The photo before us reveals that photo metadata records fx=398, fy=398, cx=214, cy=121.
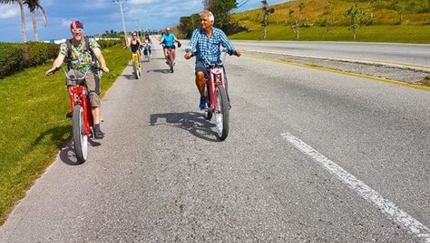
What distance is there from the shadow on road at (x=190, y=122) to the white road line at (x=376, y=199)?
74.2 inches

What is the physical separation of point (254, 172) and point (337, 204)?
1250 mm

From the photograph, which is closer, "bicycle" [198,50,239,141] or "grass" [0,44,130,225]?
"grass" [0,44,130,225]

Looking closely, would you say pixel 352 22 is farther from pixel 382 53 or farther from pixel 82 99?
pixel 82 99

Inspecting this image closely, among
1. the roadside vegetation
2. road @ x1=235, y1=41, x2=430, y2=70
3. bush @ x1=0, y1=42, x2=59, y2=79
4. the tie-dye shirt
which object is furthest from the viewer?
the roadside vegetation

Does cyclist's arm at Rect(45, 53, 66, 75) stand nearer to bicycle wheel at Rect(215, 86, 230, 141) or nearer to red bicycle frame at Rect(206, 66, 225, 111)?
red bicycle frame at Rect(206, 66, 225, 111)

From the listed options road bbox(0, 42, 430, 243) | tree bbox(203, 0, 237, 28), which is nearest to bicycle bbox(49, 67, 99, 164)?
road bbox(0, 42, 430, 243)

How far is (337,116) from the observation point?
7.46m

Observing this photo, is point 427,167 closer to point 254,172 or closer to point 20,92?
point 254,172

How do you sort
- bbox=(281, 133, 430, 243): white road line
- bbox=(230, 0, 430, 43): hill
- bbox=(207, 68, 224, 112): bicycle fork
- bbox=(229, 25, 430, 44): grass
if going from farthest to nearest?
bbox=(230, 0, 430, 43): hill < bbox=(229, 25, 430, 44): grass < bbox=(207, 68, 224, 112): bicycle fork < bbox=(281, 133, 430, 243): white road line

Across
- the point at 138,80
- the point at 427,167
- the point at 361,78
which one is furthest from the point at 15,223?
the point at 138,80

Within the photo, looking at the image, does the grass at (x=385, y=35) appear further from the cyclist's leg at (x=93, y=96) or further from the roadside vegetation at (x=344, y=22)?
the cyclist's leg at (x=93, y=96)

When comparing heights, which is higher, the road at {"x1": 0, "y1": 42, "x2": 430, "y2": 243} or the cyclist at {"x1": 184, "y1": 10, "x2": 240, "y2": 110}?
the cyclist at {"x1": 184, "y1": 10, "x2": 240, "y2": 110}

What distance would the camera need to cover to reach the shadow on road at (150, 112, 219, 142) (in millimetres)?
6930

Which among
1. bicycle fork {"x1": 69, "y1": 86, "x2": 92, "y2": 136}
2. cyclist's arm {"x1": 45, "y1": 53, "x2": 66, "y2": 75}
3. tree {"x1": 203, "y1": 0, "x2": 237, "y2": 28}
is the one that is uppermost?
tree {"x1": 203, "y1": 0, "x2": 237, "y2": 28}
